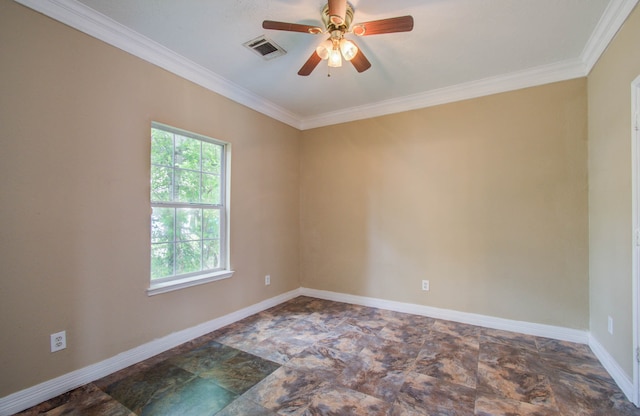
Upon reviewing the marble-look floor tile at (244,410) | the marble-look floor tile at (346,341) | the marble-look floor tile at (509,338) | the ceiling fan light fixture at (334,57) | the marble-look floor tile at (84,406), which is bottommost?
the marble-look floor tile at (346,341)

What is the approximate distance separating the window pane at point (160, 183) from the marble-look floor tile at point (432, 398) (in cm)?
257

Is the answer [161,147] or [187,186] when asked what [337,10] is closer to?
[161,147]

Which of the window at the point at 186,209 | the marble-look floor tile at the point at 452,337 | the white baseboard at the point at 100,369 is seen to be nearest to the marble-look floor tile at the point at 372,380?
the marble-look floor tile at the point at 452,337

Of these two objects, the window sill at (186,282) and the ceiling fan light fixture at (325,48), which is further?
the window sill at (186,282)

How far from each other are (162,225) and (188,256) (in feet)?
1.42

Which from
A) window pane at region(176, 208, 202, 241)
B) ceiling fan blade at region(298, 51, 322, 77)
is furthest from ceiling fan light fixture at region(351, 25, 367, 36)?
window pane at region(176, 208, 202, 241)

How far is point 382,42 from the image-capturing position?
7.88ft

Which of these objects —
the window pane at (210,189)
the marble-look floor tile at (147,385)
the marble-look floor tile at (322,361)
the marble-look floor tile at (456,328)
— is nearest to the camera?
the marble-look floor tile at (147,385)

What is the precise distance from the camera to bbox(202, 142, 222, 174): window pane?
10.1 ft

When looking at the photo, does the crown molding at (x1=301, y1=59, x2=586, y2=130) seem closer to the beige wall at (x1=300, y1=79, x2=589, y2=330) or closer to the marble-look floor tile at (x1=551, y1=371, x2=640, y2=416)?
the beige wall at (x1=300, y1=79, x2=589, y2=330)

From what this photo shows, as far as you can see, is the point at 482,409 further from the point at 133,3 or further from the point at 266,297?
the point at 133,3

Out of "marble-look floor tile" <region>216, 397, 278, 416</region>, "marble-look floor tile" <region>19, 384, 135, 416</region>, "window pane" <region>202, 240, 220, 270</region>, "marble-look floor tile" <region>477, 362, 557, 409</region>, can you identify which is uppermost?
"window pane" <region>202, 240, 220, 270</region>

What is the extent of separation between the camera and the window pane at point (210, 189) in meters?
3.06

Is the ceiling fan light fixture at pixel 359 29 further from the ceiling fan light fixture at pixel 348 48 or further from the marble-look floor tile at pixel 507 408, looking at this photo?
the marble-look floor tile at pixel 507 408
